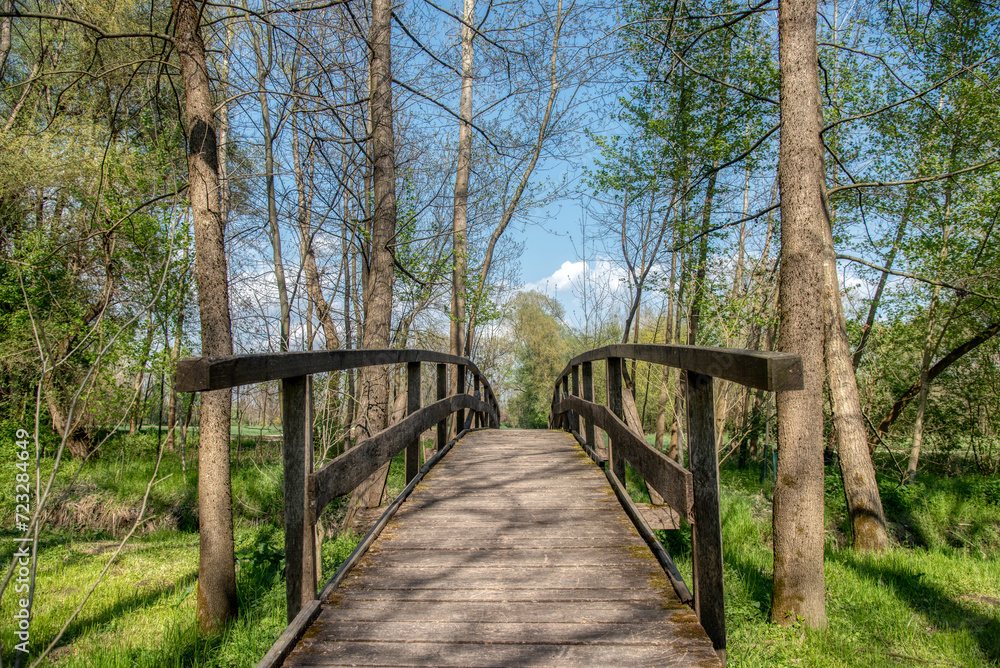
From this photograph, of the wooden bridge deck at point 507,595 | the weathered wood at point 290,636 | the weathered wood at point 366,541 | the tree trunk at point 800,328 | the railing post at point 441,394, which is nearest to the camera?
the weathered wood at point 290,636

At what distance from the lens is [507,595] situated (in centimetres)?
243

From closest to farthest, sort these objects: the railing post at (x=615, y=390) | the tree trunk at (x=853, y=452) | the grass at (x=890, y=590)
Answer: the grass at (x=890, y=590), the railing post at (x=615, y=390), the tree trunk at (x=853, y=452)

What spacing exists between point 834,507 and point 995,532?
2.28 meters

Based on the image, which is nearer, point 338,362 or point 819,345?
point 338,362

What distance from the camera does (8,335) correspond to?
10.8 m

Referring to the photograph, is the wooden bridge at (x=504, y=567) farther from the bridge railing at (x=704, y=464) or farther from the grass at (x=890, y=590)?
the grass at (x=890, y=590)

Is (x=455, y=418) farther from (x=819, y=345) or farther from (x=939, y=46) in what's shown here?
(x=939, y=46)

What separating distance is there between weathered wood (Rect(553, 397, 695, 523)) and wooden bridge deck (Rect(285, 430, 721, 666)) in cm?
40

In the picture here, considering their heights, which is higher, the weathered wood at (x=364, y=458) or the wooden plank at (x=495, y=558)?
the weathered wood at (x=364, y=458)

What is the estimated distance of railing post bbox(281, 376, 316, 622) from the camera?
7.11 ft

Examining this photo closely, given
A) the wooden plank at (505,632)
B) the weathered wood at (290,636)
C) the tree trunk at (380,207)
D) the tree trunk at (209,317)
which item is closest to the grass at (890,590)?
the wooden plank at (505,632)

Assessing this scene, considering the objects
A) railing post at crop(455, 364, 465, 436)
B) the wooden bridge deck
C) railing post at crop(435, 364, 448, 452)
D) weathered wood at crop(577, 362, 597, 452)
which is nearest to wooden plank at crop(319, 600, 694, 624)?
the wooden bridge deck

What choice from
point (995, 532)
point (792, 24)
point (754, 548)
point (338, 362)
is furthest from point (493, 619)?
point (995, 532)

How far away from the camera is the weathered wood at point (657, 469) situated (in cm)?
221
